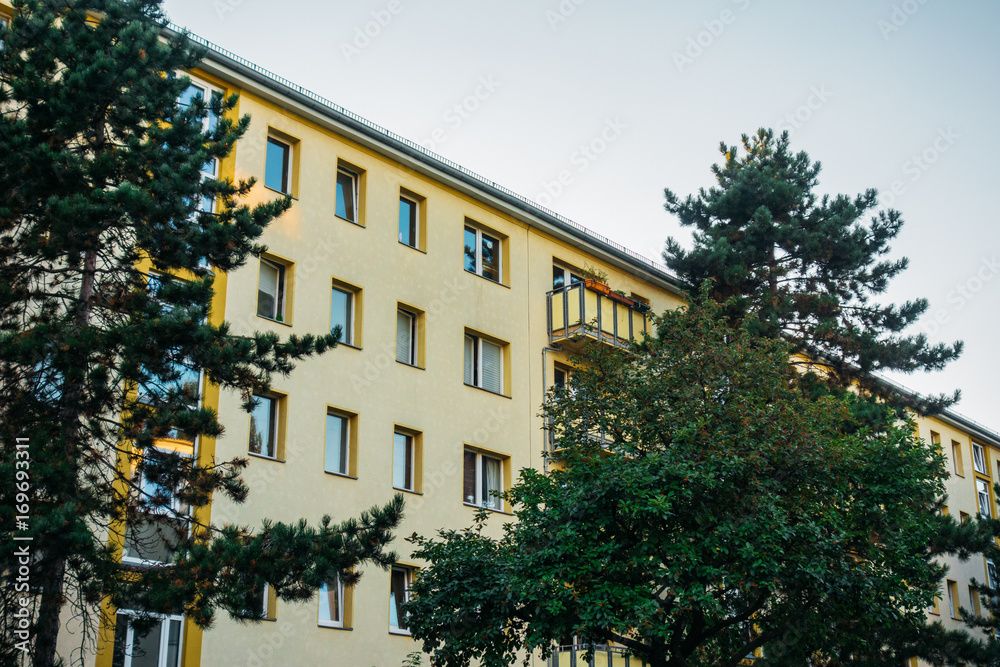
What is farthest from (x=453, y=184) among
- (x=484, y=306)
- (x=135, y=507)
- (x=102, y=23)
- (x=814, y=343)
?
(x=135, y=507)

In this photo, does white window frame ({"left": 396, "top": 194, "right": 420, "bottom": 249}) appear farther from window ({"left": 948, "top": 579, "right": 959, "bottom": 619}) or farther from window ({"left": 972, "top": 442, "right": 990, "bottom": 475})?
window ({"left": 972, "top": 442, "right": 990, "bottom": 475})

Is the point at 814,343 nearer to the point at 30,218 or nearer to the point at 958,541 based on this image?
the point at 958,541

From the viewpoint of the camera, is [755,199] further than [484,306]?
Yes

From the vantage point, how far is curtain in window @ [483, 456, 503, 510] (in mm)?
25859

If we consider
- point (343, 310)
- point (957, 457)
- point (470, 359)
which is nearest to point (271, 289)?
point (343, 310)

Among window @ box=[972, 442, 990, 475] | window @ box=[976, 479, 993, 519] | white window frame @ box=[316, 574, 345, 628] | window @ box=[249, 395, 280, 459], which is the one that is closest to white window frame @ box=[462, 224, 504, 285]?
window @ box=[249, 395, 280, 459]

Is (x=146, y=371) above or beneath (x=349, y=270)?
beneath

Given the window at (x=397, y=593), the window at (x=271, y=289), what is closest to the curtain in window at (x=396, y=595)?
the window at (x=397, y=593)

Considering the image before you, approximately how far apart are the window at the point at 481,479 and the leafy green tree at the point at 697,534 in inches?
227

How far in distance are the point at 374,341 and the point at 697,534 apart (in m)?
9.68

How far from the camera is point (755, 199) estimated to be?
30516mm

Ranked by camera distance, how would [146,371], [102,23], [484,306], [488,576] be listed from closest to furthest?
[146,371]
[102,23]
[488,576]
[484,306]

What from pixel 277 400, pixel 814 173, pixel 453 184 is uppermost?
pixel 814 173

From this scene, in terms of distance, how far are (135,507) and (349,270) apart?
35.3 ft
